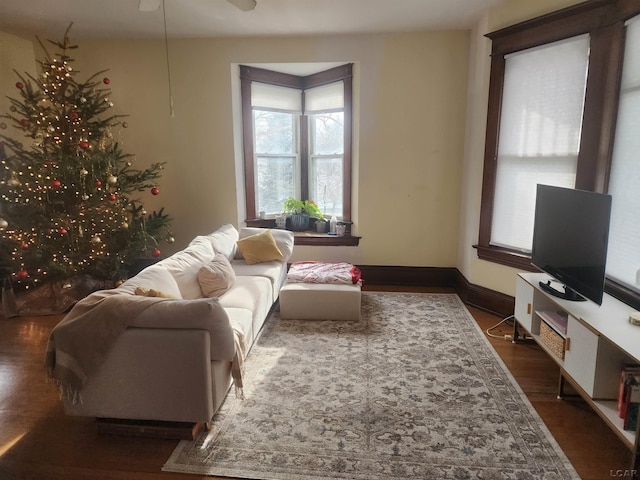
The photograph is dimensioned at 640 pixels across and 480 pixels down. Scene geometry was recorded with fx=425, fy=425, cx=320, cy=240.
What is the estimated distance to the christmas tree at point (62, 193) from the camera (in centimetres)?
389

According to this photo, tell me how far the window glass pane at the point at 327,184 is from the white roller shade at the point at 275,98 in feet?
2.28

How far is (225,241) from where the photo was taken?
13.8 feet

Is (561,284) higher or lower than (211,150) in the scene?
lower

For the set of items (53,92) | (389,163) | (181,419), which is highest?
(53,92)

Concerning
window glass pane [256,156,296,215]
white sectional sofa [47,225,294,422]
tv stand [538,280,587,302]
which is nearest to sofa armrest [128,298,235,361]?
white sectional sofa [47,225,294,422]

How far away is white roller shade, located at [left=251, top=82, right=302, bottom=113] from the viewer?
5047mm

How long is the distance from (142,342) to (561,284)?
2.77m

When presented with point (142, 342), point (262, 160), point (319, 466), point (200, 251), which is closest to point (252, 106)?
point (262, 160)

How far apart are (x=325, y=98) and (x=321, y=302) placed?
8.67 feet

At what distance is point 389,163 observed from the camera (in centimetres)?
479

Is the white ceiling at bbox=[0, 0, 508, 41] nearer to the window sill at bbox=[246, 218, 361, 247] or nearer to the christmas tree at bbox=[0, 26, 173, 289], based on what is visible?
the christmas tree at bbox=[0, 26, 173, 289]

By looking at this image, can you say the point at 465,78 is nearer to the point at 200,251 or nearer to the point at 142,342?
the point at 200,251

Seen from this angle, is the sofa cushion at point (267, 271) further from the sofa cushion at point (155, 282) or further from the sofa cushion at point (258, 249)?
the sofa cushion at point (155, 282)

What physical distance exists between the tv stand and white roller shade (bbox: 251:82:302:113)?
3602mm
